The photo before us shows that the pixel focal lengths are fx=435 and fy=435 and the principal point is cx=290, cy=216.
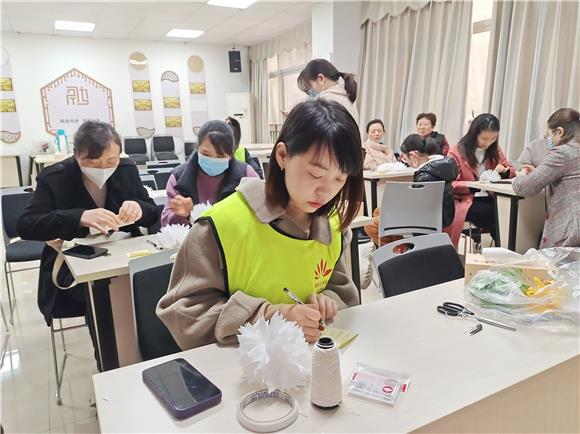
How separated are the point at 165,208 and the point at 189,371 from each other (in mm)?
1495

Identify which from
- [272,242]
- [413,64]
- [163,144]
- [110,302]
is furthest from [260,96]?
[272,242]

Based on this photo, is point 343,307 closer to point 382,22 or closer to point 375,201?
point 375,201

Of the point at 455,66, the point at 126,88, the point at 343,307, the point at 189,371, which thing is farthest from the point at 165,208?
the point at 126,88

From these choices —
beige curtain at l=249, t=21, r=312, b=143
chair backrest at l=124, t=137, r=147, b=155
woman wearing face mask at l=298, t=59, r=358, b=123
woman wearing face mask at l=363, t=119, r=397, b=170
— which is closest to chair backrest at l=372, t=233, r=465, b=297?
woman wearing face mask at l=298, t=59, r=358, b=123

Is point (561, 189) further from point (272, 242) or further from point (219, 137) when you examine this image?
point (272, 242)

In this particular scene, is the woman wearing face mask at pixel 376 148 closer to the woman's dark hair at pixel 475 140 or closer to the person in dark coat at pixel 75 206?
the woman's dark hair at pixel 475 140

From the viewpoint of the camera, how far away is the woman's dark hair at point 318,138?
37.2 inches

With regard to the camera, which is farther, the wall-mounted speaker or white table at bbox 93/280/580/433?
the wall-mounted speaker

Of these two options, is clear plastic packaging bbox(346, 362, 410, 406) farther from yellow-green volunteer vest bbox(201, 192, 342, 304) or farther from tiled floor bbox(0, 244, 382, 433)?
tiled floor bbox(0, 244, 382, 433)

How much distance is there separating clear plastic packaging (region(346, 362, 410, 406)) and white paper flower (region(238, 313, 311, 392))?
0.33 feet

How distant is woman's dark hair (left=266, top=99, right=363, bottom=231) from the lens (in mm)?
944

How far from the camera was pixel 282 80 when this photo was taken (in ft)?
29.9

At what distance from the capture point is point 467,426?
0.78m

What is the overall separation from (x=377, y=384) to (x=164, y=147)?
866 centimetres
